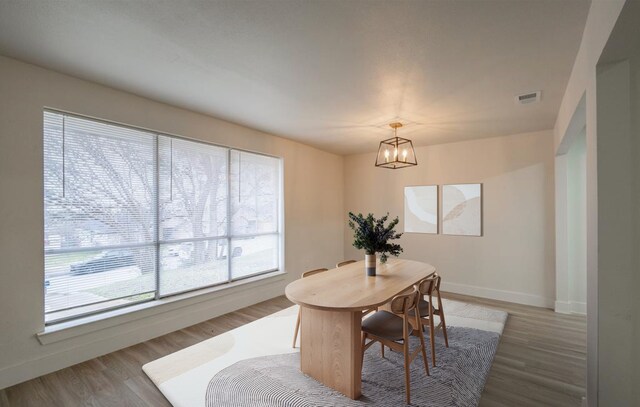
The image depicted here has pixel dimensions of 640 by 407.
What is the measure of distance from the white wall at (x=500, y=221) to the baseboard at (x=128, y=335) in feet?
10.5

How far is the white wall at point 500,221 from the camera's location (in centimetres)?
428

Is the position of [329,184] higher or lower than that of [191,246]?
higher

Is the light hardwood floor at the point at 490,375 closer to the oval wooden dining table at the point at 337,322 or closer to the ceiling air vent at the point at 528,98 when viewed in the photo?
the oval wooden dining table at the point at 337,322

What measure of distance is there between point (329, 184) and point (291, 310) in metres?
2.72

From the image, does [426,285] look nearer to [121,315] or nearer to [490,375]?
[490,375]

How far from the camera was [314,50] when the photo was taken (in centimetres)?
216

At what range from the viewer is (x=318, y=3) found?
5.45 feet

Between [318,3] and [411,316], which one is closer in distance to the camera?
[318,3]

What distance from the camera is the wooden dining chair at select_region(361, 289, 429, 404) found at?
7.12 ft

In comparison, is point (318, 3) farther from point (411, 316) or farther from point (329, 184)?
point (329, 184)

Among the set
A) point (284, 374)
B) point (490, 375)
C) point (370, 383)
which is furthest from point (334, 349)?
point (490, 375)

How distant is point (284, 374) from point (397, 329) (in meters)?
1.02

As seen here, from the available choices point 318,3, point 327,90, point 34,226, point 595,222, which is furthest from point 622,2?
point 34,226

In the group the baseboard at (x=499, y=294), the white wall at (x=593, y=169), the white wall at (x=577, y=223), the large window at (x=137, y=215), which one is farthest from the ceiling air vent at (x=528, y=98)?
the large window at (x=137, y=215)
